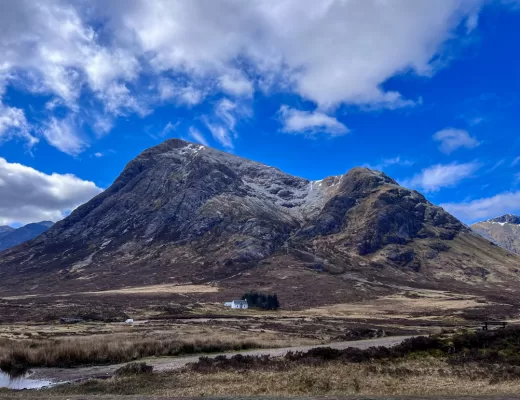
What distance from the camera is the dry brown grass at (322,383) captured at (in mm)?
25047

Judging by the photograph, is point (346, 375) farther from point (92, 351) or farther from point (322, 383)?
point (92, 351)

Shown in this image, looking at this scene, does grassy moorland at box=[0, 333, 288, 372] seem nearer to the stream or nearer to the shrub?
the stream

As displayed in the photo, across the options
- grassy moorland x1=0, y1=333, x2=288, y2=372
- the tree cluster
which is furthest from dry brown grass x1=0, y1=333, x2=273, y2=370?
the tree cluster

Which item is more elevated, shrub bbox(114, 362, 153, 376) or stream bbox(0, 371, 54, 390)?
shrub bbox(114, 362, 153, 376)

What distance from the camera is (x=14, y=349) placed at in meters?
39.6

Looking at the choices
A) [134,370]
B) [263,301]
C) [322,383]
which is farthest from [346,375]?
[263,301]

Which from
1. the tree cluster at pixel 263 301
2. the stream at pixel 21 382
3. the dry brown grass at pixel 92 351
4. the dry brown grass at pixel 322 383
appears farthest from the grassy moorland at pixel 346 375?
the tree cluster at pixel 263 301

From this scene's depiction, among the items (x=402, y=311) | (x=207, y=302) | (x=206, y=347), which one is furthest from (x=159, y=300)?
(x=206, y=347)

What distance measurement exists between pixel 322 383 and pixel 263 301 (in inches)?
4673

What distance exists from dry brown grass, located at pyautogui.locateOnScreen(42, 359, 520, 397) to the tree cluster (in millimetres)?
111083

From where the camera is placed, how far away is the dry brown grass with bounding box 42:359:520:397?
82.2 ft

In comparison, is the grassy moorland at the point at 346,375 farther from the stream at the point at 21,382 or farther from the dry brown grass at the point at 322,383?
the stream at the point at 21,382

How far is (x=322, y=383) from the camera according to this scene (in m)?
26.9

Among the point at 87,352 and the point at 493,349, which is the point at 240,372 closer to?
the point at 87,352
